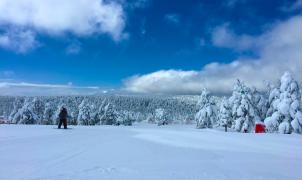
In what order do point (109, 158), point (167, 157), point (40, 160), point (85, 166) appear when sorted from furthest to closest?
point (167, 157) < point (109, 158) < point (40, 160) < point (85, 166)

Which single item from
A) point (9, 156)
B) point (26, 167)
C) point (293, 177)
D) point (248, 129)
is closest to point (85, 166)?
point (26, 167)

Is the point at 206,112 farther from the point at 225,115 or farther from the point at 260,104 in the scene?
the point at 260,104

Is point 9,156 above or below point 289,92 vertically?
below

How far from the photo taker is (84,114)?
84500mm

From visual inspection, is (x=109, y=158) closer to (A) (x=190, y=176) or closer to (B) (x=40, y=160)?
(B) (x=40, y=160)

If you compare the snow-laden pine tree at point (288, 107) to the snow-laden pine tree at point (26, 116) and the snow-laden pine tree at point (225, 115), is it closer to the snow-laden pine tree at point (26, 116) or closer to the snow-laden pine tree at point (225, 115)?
the snow-laden pine tree at point (225, 115)

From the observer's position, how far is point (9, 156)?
34.0ft

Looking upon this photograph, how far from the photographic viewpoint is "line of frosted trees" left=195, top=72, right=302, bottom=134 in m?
36.5

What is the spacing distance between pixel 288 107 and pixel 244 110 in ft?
61.5

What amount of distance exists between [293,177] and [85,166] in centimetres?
548

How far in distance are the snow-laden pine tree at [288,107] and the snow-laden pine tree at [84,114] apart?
180 ft

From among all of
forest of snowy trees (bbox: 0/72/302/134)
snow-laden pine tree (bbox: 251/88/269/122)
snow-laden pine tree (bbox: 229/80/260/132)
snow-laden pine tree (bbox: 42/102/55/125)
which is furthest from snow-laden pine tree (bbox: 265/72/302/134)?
snow-laden pine tree (bbox: 42/102/55/125)

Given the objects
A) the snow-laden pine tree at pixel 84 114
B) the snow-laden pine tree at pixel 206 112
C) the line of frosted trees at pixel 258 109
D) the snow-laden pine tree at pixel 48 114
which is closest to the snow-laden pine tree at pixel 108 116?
the snow-laden pine tree at pixel 84 114

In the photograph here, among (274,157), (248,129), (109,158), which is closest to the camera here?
(109,158)
